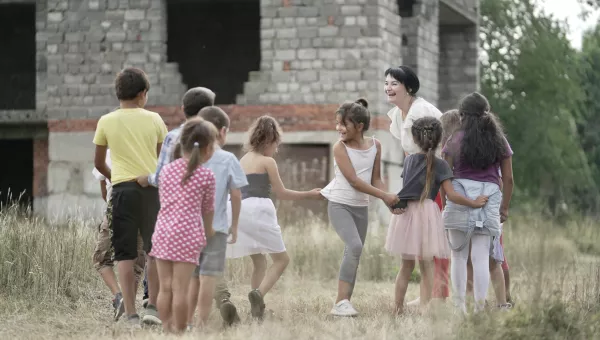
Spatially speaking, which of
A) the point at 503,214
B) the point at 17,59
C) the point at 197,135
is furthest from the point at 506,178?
the point at 17,59

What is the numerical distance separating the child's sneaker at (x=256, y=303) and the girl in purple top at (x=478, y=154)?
1.32m

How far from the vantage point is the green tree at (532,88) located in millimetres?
26859

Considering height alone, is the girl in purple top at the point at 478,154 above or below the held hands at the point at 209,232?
above

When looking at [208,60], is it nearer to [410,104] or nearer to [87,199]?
[87,199]

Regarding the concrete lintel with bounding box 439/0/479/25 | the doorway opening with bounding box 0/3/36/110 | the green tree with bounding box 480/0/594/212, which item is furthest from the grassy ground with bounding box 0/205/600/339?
the green tree with bounding box 480/0/594/212

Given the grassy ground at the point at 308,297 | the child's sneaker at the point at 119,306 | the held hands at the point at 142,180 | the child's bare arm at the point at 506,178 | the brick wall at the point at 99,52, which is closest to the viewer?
the grassy ground at the point at 308,297

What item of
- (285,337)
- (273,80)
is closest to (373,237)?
(273,80)

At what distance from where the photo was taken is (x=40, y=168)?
20.8 m

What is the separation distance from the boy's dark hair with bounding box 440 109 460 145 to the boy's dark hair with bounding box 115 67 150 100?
219cm

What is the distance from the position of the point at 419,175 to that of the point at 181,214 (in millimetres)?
2045

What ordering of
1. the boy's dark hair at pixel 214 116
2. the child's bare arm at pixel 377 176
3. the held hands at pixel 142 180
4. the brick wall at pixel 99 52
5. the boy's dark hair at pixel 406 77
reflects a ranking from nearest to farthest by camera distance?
the boy's dark hair at pixel 214 116, the held hands at pixel 142 180, the child's bare arm at pixel 377 176, the boy's dark hair at pixel 406 77, the brick wall at pixel 99 52

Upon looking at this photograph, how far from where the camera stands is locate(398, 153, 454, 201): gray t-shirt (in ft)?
27.2

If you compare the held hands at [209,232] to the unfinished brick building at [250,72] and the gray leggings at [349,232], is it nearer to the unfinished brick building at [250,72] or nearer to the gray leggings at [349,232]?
the gray leggings at [349,232]

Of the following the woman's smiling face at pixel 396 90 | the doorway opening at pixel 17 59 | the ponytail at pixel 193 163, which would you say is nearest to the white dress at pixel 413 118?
the woman's smiling face at pixel 396 90
